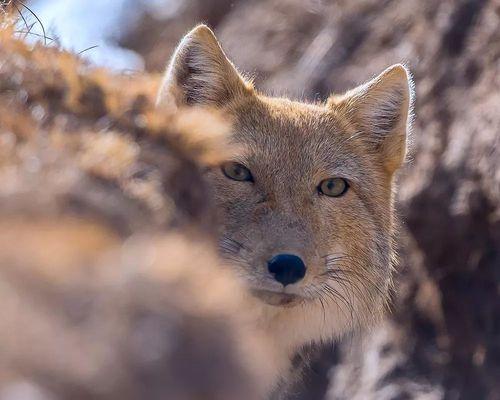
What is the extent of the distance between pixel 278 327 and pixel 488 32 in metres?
3.49

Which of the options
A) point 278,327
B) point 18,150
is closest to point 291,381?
point 278,327

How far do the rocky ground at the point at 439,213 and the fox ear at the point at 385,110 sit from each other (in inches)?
51.9

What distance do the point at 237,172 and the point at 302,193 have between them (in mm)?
334

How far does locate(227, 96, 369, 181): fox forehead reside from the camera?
4.61 m

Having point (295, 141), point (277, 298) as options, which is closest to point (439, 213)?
point (295, 141)

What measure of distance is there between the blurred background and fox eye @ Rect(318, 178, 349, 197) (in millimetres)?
1904

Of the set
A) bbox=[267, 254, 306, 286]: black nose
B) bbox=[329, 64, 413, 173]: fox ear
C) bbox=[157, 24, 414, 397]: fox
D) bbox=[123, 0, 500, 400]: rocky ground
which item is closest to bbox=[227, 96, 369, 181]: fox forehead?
bbox=[157, 24, 414, 397]: fox

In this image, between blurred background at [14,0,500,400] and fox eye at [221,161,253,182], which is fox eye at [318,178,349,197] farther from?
blurred background at [14,0,500,400]

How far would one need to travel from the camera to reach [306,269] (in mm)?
4160

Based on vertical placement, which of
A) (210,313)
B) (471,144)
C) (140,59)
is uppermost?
(140,59)

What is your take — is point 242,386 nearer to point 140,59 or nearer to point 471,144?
point 471,144

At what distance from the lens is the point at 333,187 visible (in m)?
4.82

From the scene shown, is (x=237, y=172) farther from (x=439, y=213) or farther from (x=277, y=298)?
(x=439, y=213)

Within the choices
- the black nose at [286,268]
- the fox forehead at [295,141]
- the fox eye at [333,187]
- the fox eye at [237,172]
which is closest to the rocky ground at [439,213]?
the fox forehead at [295,141]
